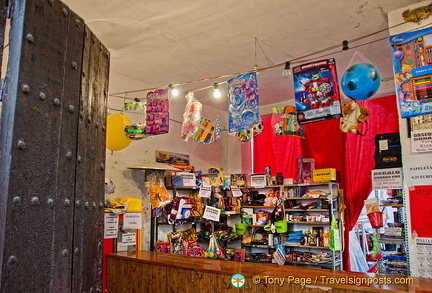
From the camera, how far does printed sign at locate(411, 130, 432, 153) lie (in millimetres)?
3051

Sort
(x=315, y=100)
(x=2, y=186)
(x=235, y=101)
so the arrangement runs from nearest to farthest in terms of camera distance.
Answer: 1. (x=2, y=186)
2. (x=315, y=100)
3. (x=235, y=101)

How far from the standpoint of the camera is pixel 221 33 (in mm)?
4309

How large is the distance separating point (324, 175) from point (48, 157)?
225 inches

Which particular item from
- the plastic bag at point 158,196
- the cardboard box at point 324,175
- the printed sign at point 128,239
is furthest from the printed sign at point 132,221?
the cardboard box at point 324,175

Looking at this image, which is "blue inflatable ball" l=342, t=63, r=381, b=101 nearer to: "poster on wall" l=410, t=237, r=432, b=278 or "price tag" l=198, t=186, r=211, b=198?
"poster on wall" l=410, t=237, r=432, b=278

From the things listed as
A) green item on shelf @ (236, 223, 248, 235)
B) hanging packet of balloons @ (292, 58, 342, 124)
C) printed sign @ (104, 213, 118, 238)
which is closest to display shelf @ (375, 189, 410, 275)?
hanging packet of balloons @ (292, 58, 342, 124)

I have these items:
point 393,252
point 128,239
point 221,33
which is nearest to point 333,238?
point 393,252

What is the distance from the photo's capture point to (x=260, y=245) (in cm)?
662

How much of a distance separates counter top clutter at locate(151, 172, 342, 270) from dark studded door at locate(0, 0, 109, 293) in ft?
14.3

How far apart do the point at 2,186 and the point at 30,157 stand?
95 millimetres

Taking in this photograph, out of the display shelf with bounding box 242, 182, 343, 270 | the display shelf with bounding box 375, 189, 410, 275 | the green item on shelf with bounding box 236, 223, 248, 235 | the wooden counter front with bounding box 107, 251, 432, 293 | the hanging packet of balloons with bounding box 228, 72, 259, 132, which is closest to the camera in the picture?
the wooden counter front with bounding box 107, 251, 432, 293

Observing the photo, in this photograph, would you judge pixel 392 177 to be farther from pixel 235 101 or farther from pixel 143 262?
pixel 143 262

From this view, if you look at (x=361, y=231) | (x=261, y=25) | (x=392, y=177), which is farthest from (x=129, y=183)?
(x=361, y=231)

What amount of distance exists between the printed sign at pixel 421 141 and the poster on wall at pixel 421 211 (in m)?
0.34
